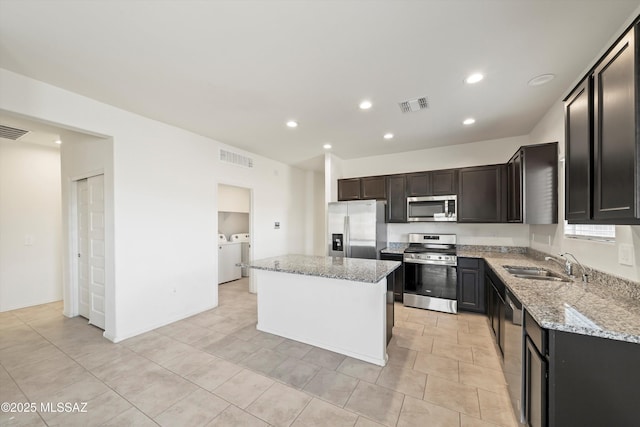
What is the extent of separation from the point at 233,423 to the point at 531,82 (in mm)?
3913

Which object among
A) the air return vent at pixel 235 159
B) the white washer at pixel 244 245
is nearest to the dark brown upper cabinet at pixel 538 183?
the air return vent at pixel 235 159

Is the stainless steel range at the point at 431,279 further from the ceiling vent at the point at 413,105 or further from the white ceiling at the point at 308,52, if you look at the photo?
the ceiling vent at the point at 413,105

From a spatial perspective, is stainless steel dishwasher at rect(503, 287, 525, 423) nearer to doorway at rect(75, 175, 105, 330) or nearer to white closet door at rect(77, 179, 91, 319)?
doorway at rect(75, 175, 105, 330)

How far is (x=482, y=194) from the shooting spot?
13.2ft

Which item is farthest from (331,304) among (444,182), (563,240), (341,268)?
(444,182)

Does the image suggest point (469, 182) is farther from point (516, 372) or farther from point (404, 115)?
point (516, 372)

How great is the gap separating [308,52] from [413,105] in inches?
59.2

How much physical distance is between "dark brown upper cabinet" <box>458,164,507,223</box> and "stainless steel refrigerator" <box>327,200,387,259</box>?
52.2 inches

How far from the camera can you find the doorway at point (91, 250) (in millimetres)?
3328

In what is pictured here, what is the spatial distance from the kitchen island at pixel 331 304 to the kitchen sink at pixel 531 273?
4.08 feet

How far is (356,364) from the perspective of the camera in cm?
250

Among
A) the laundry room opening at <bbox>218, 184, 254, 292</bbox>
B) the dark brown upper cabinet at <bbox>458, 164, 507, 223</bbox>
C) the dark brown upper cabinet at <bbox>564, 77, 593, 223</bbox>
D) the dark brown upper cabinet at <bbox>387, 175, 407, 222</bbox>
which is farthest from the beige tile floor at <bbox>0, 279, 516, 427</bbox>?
the laundry room opening at <bbox>218, 184, 254, 292</bbox>

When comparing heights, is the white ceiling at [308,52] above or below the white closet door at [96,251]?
above

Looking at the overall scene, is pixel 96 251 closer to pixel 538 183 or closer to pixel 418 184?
pixel 418 184
